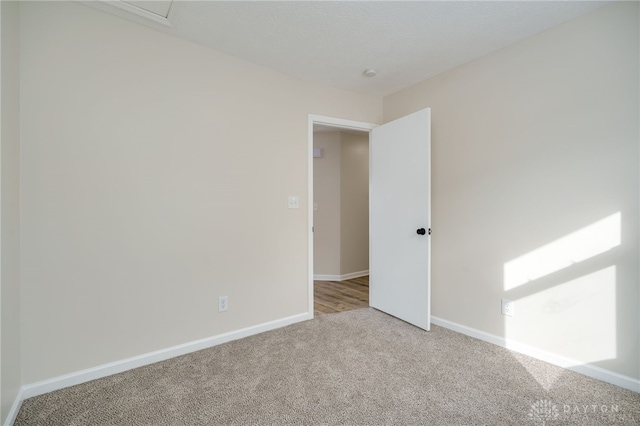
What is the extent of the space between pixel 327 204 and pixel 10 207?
357cm

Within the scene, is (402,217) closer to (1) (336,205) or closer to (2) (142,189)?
(1) (336,205)

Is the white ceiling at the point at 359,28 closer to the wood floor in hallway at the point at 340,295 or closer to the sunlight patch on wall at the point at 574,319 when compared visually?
the sunlight patch on wall at the point at 574,319

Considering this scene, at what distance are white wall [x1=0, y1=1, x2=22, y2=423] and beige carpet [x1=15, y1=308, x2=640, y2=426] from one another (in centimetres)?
27

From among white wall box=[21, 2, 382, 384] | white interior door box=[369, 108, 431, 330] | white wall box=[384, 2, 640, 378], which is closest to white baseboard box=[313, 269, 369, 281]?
white interior door box=[369, 108, 431, 330]

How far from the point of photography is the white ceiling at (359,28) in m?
1.76

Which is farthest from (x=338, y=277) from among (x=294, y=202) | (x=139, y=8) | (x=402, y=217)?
(x=139, y=8)

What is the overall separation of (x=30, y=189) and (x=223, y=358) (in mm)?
1616

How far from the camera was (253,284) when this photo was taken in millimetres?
2506

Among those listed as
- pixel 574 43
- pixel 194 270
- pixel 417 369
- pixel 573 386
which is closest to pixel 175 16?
pixel 194 270

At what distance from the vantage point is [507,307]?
7.32 feet

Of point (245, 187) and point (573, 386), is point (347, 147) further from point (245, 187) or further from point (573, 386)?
point (573, 386)

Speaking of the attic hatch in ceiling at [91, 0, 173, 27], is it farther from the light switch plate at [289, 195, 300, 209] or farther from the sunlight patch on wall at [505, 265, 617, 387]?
the sunlight patch on wall at [505, 265, 617, 387]

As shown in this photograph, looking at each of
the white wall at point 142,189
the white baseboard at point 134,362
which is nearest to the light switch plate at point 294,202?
the white wall at point 142,189

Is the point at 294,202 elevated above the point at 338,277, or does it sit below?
above
